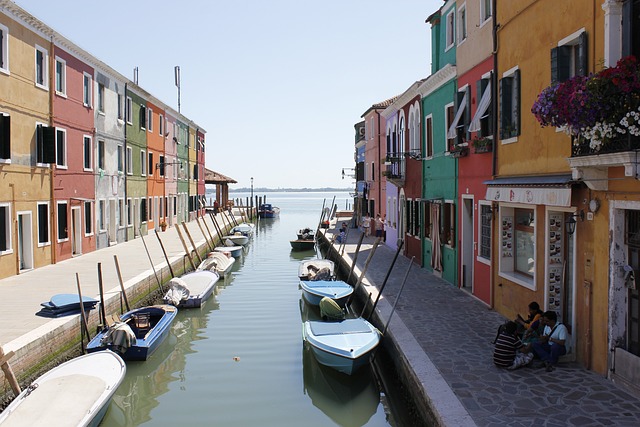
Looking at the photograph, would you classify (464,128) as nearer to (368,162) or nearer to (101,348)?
(101,348)

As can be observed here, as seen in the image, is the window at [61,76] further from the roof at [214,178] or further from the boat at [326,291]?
the roof at [214,178]

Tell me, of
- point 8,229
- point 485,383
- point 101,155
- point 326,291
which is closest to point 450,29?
point 326,291

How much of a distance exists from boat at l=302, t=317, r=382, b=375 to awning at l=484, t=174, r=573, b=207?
141 inches

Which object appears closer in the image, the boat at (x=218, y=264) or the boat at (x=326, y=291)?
the boat at (x=326, y=291)

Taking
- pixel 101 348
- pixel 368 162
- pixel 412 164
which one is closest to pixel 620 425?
pixel 101 348

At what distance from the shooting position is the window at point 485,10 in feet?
43.7

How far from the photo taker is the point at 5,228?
1711 centimetres

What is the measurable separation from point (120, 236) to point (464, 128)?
1934 centimetres

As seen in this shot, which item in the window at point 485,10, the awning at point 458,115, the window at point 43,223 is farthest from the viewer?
the window at point 43,223

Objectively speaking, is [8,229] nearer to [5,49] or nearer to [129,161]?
[5,49]

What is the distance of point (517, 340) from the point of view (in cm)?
892

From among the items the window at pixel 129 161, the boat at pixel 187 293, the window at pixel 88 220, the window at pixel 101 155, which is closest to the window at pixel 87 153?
the window at pixel 101 155

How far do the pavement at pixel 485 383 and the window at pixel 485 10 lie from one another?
6407mm

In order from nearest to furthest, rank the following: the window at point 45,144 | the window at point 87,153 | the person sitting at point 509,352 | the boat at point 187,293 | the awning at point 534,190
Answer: the person sitting at point 509,352 → the awning at point 534,190 → the boat at point 187,293 → the window at point 45,144 → the window at point 87,153
